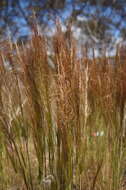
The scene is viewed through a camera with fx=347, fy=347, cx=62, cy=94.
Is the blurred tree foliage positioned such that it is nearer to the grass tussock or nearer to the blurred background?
the blurred background

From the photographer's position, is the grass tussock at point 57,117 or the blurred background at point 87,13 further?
the blurred background at point 87,13

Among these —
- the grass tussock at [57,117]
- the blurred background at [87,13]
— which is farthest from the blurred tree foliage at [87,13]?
the grass tussock at [57,117]

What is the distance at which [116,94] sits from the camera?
195 centimetres

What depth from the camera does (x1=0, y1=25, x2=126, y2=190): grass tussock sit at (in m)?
1.67

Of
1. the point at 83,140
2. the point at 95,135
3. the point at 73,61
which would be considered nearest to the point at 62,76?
the point at 73,61

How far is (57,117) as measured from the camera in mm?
1670

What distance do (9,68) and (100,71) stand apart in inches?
20.8

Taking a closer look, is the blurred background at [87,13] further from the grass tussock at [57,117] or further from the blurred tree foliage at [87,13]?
the grass tussock at [57,117]

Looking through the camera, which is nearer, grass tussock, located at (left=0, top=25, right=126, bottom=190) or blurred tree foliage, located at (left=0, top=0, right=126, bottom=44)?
grass tussock, located at (left=0, top=25, right=126, bottom=190)

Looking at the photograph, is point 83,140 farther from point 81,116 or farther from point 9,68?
point 9,68

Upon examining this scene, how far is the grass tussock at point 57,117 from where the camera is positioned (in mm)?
1671

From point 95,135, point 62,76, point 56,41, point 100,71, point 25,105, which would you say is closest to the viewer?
point 62,76

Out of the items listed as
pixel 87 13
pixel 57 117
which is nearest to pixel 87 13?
pixel 87 13

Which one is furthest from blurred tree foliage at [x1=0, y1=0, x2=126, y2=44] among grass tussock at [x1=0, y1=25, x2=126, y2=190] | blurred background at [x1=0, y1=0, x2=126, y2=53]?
grass tussock at [x1=0, y1=25, x2=126, y2=190]
